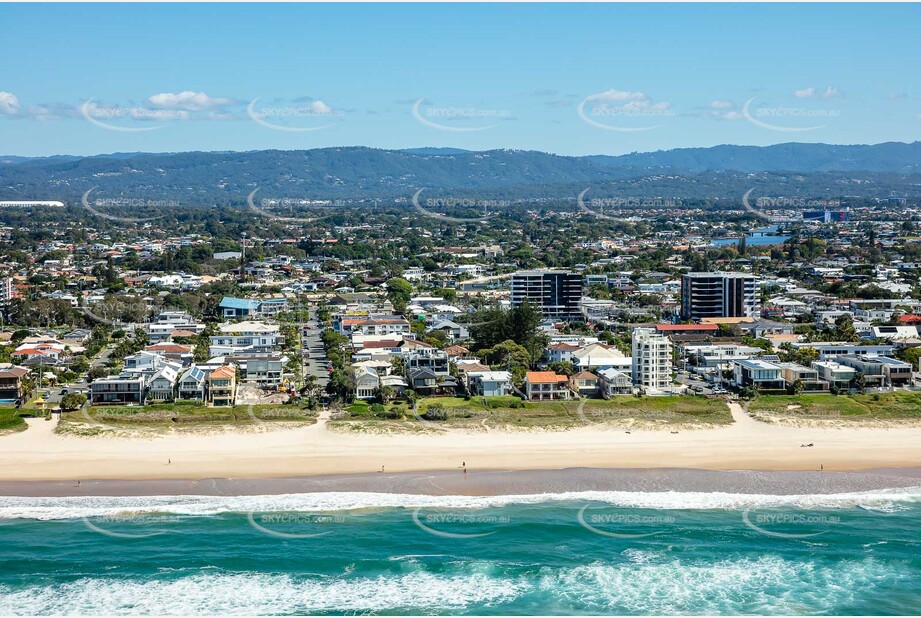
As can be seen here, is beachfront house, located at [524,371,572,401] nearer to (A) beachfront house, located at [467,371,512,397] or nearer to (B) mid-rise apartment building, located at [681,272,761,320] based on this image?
(A) beachfront house, located at [467,371,512,397]

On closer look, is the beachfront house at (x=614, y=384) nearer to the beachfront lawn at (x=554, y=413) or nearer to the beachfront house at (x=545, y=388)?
→ the beachfront lawn at (x=554, y=413)

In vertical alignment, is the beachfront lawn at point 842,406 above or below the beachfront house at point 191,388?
below

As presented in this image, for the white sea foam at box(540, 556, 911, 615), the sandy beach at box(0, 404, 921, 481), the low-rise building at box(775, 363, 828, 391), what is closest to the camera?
the white sea foam at box(540, 556, 911, 615)

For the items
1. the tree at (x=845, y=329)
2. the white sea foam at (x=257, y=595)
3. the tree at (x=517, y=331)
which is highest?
the tree at (x=517, y=331)

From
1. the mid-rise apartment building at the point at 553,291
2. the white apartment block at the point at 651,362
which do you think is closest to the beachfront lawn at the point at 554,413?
the white apartment block at the point at 651,362

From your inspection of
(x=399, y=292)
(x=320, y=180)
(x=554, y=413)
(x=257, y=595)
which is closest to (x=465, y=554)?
(x=257, y=595)

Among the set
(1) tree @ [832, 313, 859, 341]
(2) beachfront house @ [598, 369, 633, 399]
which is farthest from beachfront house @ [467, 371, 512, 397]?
(1) tree @ [832, 313, 859, 341]
